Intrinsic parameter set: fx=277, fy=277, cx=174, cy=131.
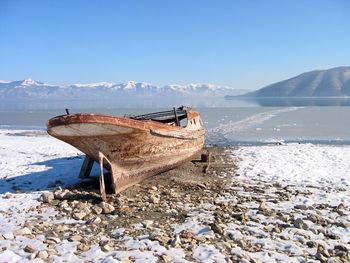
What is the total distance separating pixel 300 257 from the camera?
13.7 ft

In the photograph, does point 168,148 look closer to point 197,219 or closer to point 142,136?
point 142,136

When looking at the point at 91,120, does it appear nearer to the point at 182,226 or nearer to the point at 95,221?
the point at 95,221

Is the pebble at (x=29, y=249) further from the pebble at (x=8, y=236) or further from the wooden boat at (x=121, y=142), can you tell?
the wooden boat at (x=121, y=142)

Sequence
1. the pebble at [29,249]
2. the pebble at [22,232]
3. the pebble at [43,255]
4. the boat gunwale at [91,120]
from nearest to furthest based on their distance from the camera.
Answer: the pebble at [43,255] → the pebble at [29,249] → the pebble at [22,232] → the boat gunwale at [91,120]

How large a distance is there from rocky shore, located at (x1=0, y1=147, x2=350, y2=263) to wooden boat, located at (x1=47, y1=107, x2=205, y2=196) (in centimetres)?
58

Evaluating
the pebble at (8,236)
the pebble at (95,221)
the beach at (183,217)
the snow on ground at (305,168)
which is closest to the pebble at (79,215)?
Answer: the beach at (183,217)

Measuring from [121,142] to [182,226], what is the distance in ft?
9.08

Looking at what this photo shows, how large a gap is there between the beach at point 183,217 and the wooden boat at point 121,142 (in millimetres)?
470

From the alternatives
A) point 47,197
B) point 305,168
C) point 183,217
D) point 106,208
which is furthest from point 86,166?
point 305,168

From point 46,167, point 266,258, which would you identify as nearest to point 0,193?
point 46,167

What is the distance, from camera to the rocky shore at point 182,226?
166 inches

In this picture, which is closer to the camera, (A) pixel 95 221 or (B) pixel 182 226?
(B) pixel 182 226

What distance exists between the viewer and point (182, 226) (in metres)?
5.21

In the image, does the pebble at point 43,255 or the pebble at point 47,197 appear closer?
the pebble at point 43,255
